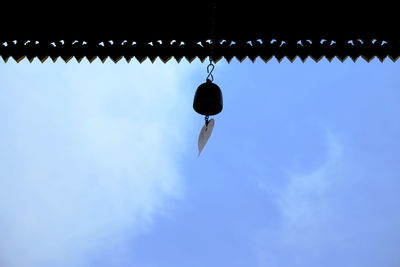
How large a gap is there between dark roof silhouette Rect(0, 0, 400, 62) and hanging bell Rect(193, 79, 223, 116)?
0.55 m

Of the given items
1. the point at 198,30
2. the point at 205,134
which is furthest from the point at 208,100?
the point at 198,30

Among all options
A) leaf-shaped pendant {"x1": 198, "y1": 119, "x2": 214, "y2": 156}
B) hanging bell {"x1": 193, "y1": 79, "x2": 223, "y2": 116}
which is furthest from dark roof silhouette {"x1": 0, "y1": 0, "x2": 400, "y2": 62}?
leaf-shaped pendant {"x1": 198, "y1": 119, "x2": 214, "y2": 156}

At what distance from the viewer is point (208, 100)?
10.3 feet

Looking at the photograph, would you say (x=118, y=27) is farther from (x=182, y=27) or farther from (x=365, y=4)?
(x=365, y=4)

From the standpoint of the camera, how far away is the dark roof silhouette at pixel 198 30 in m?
3.61

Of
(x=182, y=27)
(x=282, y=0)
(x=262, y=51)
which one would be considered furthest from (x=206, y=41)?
(x=282, y=0)

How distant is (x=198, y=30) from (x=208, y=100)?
972 millimetres

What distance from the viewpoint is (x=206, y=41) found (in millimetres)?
3721

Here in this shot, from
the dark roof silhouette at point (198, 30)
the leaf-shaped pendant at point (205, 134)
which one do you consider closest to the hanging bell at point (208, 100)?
the leaf-shaped pendant at point (205, 134)

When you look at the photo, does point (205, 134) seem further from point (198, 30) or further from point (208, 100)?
point (198, 30)

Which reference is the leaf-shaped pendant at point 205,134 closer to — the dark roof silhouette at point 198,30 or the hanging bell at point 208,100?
the hanging bell at point 208,100

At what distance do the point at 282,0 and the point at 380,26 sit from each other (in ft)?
3.43

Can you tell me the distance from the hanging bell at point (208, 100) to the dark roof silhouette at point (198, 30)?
552 mm

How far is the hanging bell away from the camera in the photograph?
3156 millimetres
